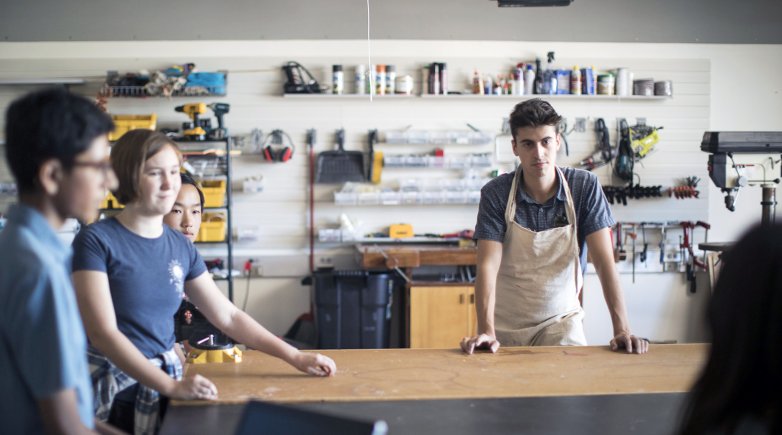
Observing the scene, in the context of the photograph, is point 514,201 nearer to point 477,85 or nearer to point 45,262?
point 45,262

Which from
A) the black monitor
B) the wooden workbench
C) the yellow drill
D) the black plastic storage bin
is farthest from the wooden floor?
the yellow drill

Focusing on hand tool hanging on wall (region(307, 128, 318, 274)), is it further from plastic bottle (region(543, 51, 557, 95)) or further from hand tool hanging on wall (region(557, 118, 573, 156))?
hand tool hanging on wall (region(557, 118, 573, 156))

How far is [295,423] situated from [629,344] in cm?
147

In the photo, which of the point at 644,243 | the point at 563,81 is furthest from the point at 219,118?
the point at 644,243

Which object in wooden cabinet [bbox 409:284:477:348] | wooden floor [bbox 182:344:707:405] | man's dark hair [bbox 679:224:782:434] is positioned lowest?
wooden cabinet [bbox 409:284:477:348]

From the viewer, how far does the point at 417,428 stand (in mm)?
1694

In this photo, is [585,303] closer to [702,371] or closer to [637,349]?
[637,349]

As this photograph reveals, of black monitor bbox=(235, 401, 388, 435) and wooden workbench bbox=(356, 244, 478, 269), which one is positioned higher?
black monitor bbox=(235, 401, 388, 435)

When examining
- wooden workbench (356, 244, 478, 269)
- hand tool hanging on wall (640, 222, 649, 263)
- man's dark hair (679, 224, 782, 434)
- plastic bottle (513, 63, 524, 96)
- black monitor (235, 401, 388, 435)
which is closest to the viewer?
man's dark hair (679, 224, 782, 434)

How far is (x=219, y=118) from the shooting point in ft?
18.7

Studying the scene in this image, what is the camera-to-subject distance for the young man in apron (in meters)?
2.81

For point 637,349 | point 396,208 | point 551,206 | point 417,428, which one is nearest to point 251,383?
point 417,428

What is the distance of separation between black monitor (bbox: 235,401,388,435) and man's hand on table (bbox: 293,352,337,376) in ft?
2.40

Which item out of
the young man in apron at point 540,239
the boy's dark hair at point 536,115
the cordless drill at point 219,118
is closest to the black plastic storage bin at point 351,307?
the cordless drill at point 219,118
